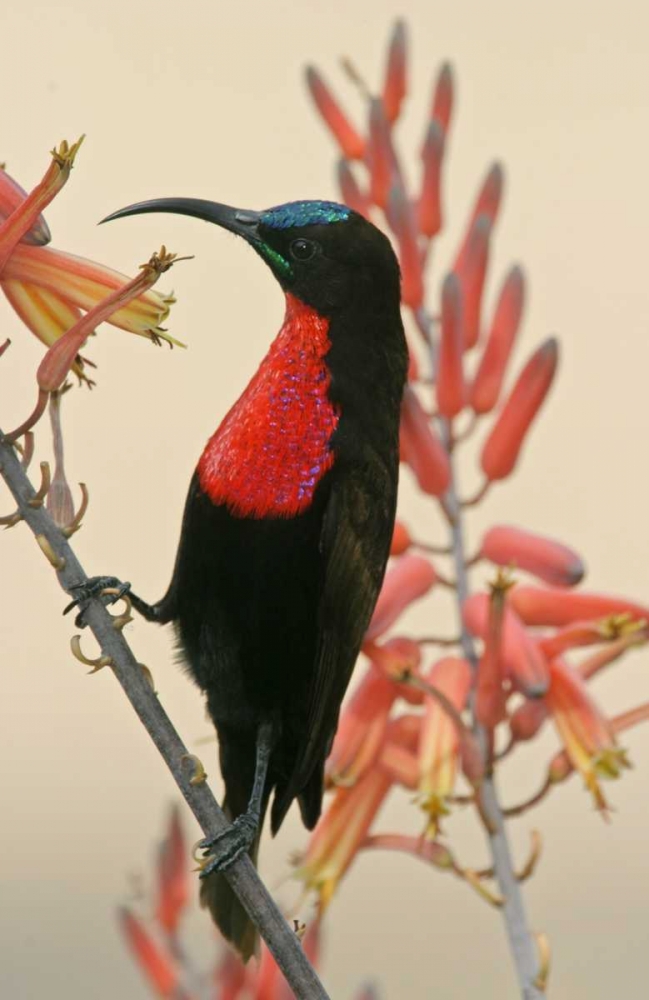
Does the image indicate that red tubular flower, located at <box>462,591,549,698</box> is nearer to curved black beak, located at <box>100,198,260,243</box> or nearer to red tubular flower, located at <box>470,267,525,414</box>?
red tubular flower, located at <box>470,267,525,414</box>

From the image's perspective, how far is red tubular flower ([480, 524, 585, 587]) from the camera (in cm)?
334

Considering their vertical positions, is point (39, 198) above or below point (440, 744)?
above

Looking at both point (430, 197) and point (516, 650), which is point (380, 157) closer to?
point (430, 197)

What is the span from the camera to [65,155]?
2082mm

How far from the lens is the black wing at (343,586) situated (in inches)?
113

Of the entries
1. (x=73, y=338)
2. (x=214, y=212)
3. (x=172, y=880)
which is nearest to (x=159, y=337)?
(x=73, y=338)

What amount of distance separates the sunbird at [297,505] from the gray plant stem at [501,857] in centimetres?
24

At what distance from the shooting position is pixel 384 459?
296 centimetres

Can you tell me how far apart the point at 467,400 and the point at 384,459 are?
1.66 ft

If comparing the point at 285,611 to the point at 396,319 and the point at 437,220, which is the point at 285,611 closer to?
the point at 396,319

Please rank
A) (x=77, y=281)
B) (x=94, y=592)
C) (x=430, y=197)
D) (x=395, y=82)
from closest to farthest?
(x=77, y=281), (x=94, y=592), (x=430, y=197), (x=395, y=82)

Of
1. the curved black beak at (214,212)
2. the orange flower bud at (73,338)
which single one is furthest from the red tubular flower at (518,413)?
the orange flower bud at (73,338)

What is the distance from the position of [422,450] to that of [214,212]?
699mm

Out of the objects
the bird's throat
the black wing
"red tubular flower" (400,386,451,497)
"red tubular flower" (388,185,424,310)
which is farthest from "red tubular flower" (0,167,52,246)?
"red tubular flower" (388,185,424,310)
